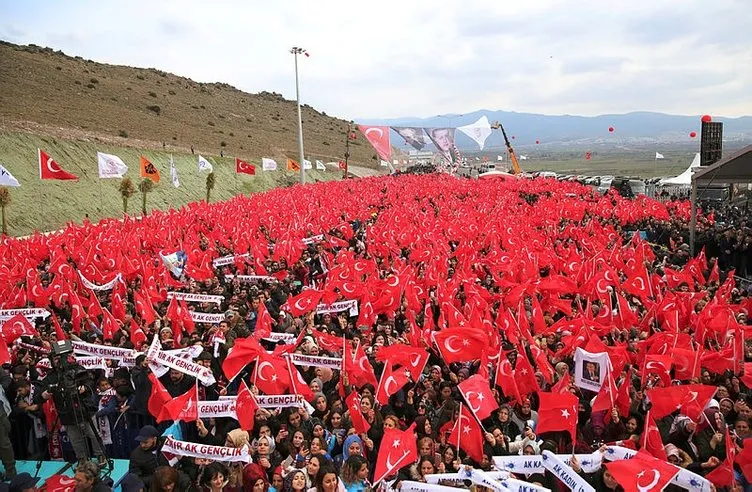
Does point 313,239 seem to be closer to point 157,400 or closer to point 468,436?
point 157,400

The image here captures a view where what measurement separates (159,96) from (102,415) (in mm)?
71449

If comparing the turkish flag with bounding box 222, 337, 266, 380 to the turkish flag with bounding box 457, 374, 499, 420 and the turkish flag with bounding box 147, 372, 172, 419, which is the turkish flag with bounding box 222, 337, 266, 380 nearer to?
the turkish flag with bounding box 147, 372, 172, 419

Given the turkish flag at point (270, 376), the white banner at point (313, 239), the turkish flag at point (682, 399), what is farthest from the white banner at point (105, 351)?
the white banner at point (313, 239)

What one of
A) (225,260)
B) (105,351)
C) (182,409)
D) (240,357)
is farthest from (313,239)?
(182,409)

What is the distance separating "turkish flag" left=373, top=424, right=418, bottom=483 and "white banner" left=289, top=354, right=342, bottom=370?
2.05 metres

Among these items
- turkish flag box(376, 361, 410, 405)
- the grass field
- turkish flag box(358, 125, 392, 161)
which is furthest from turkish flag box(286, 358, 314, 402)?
turkish flag box(358, 125, 392, 161)

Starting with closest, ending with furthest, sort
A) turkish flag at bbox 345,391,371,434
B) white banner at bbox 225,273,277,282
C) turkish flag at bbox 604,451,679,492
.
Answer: turkish flag at bbox 604,451,679,492 < turkish flag at bbox 345,391,371,434 < white banner at bbox 225,273,277,282

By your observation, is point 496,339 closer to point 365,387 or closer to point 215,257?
point 365,387

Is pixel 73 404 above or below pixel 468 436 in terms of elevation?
above

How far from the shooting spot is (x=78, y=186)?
3453 cm

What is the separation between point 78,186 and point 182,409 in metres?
32.6

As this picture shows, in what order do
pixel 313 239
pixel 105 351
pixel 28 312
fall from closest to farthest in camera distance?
1. pixel 105 351
2. pixel 28 312
3. pixel 313 239

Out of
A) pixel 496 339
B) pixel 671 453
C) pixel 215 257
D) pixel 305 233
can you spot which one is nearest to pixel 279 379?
pixel 496 339

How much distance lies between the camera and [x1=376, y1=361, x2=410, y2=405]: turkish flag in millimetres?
6617
